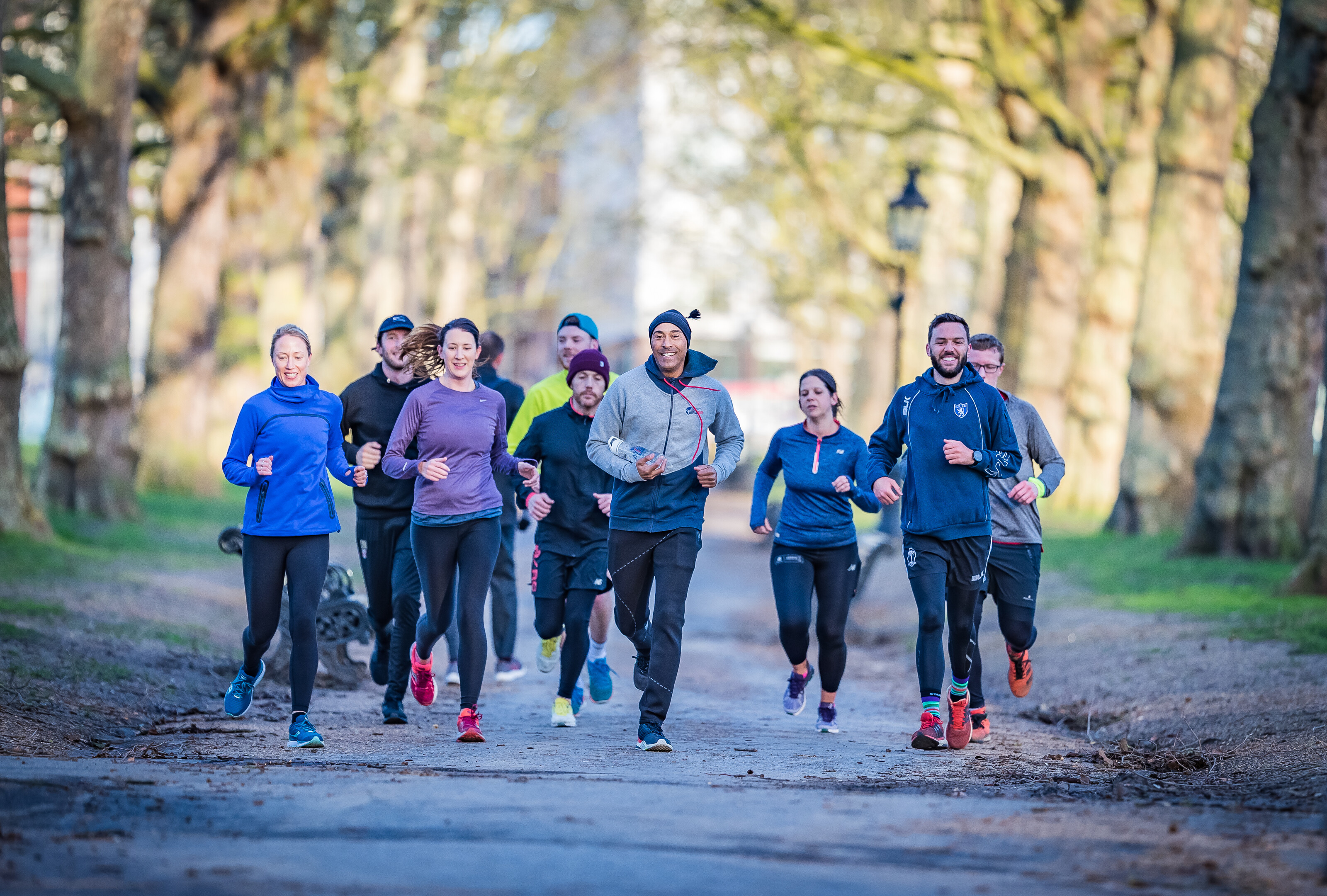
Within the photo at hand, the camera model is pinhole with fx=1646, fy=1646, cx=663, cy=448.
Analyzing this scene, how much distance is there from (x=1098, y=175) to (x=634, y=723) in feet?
51.5

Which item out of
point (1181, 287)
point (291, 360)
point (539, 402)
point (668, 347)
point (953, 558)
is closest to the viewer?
point (291, 360)

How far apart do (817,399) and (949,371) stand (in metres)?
1.12

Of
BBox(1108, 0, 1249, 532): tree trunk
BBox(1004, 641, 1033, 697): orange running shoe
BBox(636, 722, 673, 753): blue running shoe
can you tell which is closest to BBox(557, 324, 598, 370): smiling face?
BBox(636, 722, 673, 753): blue running shoe

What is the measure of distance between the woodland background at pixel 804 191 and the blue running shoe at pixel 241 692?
699cm

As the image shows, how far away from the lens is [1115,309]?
2280 cm

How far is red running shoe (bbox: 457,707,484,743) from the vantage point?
7.61 metres

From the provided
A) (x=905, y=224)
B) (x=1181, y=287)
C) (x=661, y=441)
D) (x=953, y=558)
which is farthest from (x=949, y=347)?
(x=1181, y=287)

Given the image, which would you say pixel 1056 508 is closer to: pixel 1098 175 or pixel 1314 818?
pixel 1098 175

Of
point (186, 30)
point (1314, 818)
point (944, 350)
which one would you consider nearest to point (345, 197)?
point (186, 30)

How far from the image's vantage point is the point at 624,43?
33.2 meters

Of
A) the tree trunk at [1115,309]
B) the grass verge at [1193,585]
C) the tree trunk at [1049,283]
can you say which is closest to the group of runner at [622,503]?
the grass verge at [1193,585]

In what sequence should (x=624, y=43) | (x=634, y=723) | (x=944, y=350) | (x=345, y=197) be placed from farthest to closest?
(x=624, y=43)
(x=345, y=197)
(x=634, y=723)
(x=944, y=350)

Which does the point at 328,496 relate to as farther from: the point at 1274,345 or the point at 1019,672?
the point at 1274,345

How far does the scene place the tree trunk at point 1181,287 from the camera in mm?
19359
